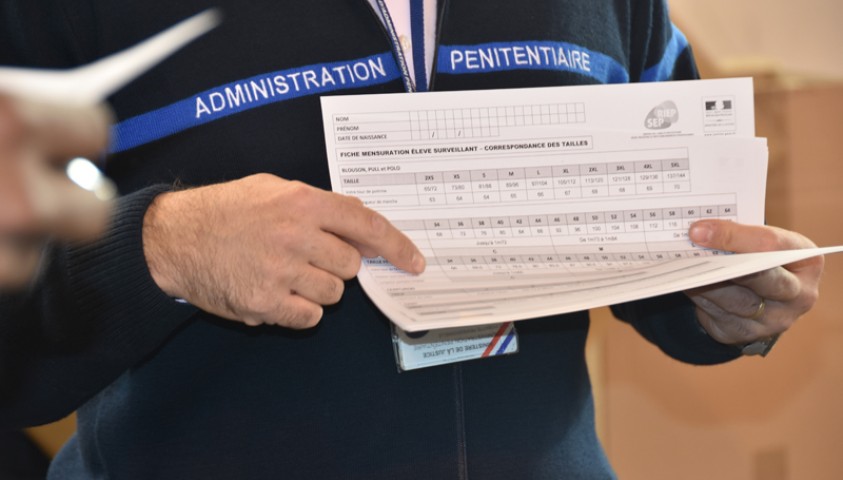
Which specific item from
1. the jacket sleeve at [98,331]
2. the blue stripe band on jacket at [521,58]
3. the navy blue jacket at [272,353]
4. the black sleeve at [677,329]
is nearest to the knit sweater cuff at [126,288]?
the jacket sleeve at [98,331]

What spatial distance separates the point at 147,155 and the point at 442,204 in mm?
324

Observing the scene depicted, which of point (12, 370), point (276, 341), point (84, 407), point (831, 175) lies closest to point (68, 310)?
point (12, 370)

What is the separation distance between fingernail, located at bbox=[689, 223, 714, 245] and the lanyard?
1.08 ft

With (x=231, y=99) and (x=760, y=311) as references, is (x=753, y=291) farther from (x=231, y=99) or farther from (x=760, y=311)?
(x=231, y=99)

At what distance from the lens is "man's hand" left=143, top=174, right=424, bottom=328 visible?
0.69 metres

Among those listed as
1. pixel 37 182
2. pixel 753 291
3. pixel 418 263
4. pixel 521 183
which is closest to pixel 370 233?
pixel 418 263

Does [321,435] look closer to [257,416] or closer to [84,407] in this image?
[257,416]

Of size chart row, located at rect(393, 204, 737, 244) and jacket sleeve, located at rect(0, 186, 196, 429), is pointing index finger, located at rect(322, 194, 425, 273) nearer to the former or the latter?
size chart row, located at rect(393, 204, 737, 244)

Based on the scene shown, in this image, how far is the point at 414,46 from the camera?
89 cm

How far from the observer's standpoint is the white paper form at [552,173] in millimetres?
778

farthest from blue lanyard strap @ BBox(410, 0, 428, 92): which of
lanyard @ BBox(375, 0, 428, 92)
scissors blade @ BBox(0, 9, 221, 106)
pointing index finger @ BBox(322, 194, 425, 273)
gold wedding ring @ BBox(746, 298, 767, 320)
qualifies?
scissors blade @ BBox(0, 9, 221, 106)

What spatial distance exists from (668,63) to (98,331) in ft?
2.66

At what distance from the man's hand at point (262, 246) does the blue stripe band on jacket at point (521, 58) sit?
→ 10.8 inches

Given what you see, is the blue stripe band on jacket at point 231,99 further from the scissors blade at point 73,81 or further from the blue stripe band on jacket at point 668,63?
the scissors blade at point 73,81
